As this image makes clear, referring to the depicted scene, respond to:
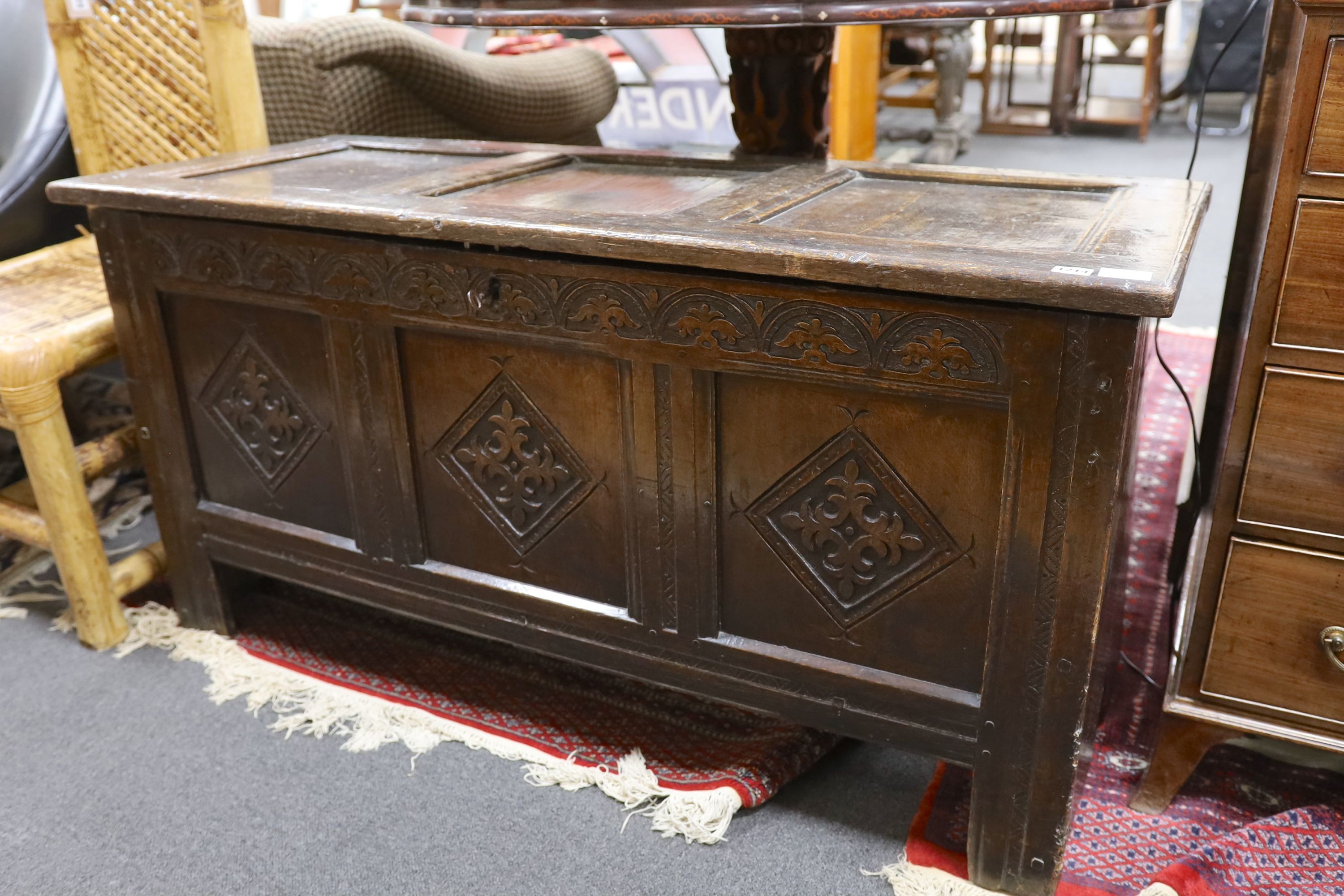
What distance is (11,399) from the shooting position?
5.42 ft

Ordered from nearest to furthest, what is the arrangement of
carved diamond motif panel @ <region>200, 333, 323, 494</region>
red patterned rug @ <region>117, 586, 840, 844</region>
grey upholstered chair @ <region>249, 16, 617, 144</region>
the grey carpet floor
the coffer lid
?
the coffer lid < the grey carpet floor < red patterned rug @ <region>117, 586, 840, 844</region> < carved diamond motif panel @ <region>200, 333, 323, 494</region> < grey upholstered chair @ <region>249, 16, 617, 144</region>

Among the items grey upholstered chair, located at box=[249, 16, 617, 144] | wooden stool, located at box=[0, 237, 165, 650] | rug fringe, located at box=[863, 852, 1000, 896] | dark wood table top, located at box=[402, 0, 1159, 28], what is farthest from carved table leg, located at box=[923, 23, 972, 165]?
rug fringe, located at box=[863, 852, 1000, 896]

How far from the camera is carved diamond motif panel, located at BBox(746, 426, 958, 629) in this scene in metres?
1.23

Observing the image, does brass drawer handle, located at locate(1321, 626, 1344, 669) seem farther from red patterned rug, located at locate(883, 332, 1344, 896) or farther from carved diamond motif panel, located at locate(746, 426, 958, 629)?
carved diamond motif panel, located at locate(746, 426, 958, 629)

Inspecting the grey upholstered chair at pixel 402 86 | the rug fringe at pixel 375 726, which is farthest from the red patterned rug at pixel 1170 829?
the grey upholstered chair at pixel 402 86

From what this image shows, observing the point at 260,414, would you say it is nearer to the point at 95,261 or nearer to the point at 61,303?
the point at 61,303

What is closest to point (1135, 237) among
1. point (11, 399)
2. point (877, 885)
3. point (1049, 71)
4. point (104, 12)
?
point (877, 885)

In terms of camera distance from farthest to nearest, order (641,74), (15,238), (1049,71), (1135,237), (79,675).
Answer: (1049,71)
(641,74)
(15,238)
(79,675)
(1135,237)

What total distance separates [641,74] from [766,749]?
331 centimetres

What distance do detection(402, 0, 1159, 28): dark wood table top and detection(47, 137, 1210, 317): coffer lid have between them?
8.4 inches

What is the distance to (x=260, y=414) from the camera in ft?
5.47

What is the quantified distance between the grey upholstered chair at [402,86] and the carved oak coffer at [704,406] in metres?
0.53

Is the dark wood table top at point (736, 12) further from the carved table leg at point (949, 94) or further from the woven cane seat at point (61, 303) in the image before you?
the carved table leg at point (949, 94)

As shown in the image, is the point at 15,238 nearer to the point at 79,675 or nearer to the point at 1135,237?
the point at 79,675
